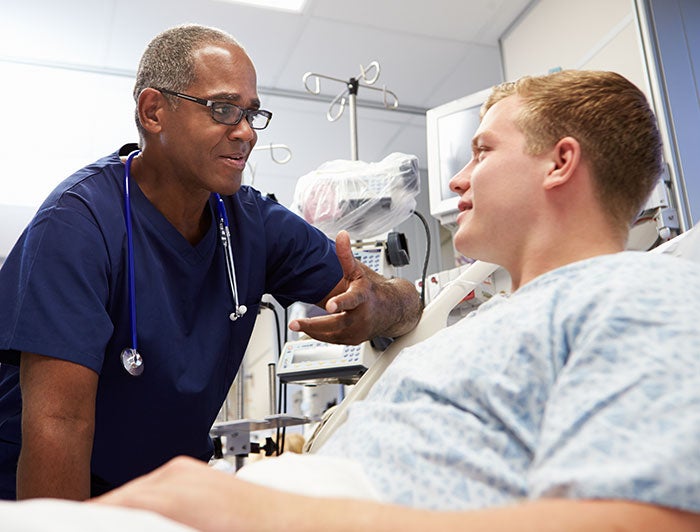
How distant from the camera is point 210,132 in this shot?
4.95ft

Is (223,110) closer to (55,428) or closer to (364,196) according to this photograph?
(55,428)

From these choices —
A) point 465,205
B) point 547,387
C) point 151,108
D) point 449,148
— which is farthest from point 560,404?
point 449,148

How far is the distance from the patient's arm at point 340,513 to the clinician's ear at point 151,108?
1062 millimetres

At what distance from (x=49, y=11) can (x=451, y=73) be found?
6.78 feet

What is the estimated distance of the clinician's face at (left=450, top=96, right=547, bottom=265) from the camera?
1019 millimetres

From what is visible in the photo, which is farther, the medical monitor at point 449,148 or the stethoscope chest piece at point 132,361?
the medical monitor at point 449,148

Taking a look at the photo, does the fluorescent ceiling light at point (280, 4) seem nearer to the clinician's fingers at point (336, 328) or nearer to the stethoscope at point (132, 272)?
the stethoscope at point (132, 272)

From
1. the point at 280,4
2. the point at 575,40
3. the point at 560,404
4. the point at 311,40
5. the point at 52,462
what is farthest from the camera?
the point at 311,40

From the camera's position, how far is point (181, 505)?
1.97 ft

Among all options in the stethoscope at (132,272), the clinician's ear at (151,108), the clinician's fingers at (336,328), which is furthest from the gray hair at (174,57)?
the clinician's fingers at (336,328)

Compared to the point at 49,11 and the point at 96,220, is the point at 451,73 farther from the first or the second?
the point at 96,220

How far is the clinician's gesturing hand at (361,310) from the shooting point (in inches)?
54.6

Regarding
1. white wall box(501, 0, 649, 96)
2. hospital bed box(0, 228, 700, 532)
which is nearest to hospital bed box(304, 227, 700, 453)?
hospital bed box(0, 228, 700, 532)

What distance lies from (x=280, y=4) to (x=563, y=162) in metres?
2.69
